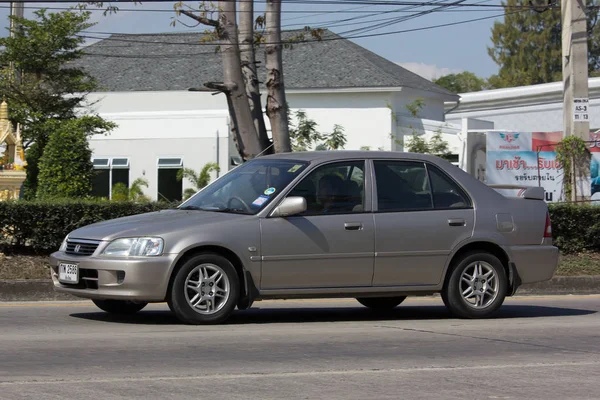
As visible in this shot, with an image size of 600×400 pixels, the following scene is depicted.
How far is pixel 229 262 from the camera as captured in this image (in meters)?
9.77

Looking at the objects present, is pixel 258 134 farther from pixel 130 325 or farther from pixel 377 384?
pixel 377 384

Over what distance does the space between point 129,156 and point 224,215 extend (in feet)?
106

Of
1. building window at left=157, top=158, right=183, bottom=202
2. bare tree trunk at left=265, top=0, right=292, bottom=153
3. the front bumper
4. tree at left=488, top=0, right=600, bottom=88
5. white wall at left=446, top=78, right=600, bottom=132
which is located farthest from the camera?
tree at left=488, top=0, right=600, bottom=88

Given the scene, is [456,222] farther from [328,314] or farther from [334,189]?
[328,314]

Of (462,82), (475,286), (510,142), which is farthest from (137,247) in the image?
(462,82)

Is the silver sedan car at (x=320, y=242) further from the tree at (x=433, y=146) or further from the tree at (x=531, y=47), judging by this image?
the tree at (x=531, y=47)

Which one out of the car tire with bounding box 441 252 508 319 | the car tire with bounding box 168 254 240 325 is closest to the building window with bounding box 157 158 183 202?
the car tire with bounding box 441 252 508 319

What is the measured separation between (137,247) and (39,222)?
5.55m

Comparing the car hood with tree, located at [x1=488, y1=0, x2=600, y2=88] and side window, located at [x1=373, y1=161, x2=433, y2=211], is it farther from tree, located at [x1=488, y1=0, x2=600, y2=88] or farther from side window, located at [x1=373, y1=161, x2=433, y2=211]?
tree, located at [x1=488, y1=0, x2=600, y2=88]

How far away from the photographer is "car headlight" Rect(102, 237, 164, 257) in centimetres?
948

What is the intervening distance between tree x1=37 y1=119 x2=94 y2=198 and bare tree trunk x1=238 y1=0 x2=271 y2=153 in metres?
4.85

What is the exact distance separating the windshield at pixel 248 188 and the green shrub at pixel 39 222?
153 inches

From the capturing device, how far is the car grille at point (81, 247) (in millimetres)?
9703

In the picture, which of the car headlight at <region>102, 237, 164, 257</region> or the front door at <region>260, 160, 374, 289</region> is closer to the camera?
the car headlight at <region>102, 237, 164, 257</region>
